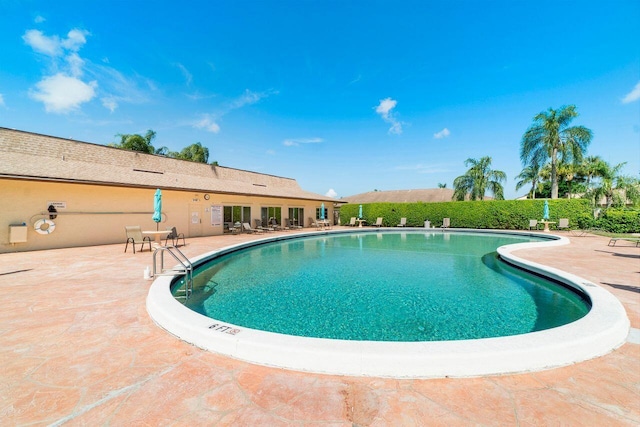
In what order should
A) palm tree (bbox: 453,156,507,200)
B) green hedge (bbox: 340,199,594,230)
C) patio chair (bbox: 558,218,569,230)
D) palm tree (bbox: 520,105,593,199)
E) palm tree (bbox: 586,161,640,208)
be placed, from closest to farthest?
patio chair (bbox: 558,218,569,230)
green hedge (bbox: 340,199,594,230)
palm tree (bbox: 520,105,593,199)
palm tree (bbox: 586,161,640,208)
palm tree (bbox: 453,156,507,200)

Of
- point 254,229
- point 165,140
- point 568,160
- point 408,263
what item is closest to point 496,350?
point 408,263

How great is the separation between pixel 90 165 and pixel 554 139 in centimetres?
3772

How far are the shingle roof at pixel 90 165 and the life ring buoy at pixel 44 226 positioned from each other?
2.11 m

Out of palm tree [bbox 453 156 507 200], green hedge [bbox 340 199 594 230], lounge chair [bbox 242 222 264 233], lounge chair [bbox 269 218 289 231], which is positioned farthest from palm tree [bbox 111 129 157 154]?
palm tree [bbox 453 156 507 200]

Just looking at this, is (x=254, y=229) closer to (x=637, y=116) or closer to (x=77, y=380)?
(x=77, y=380)

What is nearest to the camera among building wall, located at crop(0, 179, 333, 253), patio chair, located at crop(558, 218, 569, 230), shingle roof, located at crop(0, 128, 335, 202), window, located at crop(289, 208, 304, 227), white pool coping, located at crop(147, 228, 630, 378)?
white pool coping, located at crop(147, 228, 630, 378)

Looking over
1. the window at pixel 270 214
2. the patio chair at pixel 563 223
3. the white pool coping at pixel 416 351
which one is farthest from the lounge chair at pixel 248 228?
the patio chair at pixel 563 223

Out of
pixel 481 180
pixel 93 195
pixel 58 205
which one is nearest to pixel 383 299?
pixel 93 195

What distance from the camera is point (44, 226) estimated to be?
453 inches

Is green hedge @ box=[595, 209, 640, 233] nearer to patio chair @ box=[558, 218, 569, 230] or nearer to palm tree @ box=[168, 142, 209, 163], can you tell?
patio chair @ box=[558, 218, 569, 230]

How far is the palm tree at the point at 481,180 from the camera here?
99.5 ft

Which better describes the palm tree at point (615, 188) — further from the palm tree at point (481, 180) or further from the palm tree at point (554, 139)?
the palm tree at point (481, 180)

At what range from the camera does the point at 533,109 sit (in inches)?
1014

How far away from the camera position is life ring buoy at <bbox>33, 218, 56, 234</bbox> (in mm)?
11348
